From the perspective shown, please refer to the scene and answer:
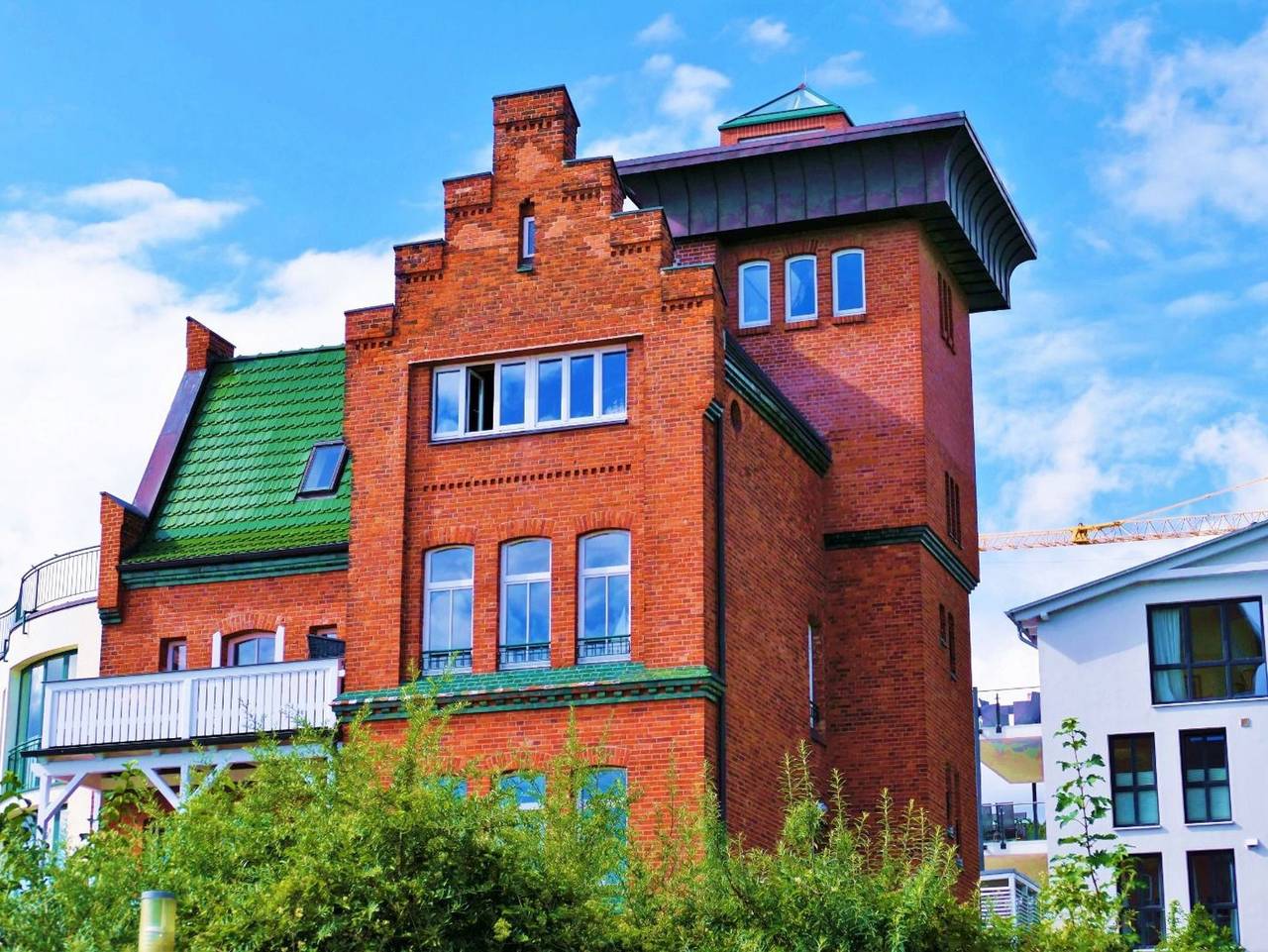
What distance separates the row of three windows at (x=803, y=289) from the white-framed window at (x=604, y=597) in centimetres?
896

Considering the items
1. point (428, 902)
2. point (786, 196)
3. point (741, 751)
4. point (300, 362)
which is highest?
point (786, 196)

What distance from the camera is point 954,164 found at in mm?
40844

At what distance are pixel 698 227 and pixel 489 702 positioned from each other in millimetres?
12409

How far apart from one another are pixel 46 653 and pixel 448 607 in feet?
34.8

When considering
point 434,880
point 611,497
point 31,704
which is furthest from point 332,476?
point 434,880

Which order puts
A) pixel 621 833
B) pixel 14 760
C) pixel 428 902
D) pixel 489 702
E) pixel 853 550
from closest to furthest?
1. pixel 428 902
2. pixel 621 833
3. pixel 489 702
4. pixel 853 550
5. pixel 14 760

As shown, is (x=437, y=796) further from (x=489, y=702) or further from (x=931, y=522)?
(x=931, y=522)

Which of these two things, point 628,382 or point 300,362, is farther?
point 300,362

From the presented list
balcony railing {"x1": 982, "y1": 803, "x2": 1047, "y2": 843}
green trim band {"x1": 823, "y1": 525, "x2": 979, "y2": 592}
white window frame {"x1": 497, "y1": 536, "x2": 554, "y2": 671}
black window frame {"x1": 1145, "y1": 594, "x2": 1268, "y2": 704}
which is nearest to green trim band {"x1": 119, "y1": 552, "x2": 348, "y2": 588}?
white window frame {"x1": 497, "y1": 536, "x2": 554, "y2": 671}

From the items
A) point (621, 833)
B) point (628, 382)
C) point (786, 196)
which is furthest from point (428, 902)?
point (786, 196)

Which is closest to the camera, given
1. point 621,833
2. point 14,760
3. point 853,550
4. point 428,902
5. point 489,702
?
point 428,902

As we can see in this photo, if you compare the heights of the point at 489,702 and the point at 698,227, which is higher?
the point at 698,227

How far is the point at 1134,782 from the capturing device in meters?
43.8

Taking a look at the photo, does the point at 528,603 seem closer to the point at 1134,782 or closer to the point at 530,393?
the point at 530,393
